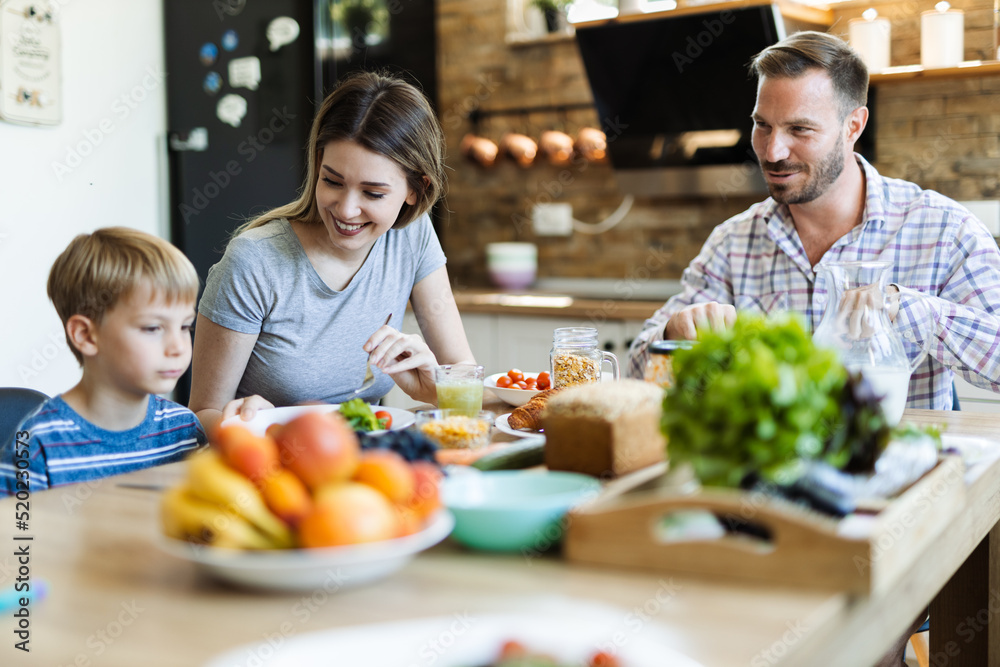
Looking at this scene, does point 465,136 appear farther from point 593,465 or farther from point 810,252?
point 593,465

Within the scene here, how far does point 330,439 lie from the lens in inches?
33.1

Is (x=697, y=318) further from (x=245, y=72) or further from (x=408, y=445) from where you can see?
(x=245, y=72)

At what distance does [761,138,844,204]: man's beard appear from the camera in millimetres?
2133

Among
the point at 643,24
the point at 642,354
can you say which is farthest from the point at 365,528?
the point at 643,24

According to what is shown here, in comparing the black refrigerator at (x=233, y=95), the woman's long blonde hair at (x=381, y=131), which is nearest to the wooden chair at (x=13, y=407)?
the woman's long blonde hair at (x=381, y=131)

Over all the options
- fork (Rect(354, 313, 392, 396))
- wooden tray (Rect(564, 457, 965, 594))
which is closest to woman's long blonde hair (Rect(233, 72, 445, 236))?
fork (Rect(354, 313, 392, 396))

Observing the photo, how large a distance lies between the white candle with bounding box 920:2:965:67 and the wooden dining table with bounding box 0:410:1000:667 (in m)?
2.54

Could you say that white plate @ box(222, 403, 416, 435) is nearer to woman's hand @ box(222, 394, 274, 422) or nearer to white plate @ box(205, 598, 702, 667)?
woman's hand @ box(222, 394, 274, 422)

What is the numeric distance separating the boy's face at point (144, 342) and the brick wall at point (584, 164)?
89.8 inches

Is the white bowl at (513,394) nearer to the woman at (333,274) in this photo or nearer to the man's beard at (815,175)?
the woman at (333,274)

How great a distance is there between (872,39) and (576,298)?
1433mm

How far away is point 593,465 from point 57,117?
3161 millimetres

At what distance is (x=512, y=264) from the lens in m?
4.13

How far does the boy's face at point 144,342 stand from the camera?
141 cm
